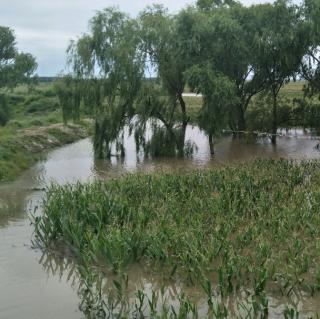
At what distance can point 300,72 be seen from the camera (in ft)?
107

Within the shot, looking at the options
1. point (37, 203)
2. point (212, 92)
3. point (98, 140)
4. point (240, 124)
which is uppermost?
point (212, 92)

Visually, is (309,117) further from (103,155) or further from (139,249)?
(139,249)

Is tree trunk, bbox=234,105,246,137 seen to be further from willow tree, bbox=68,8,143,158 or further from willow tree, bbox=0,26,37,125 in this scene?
willow tree, bbox=0,26,37,125

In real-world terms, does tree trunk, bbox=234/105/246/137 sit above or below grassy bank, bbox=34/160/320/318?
above

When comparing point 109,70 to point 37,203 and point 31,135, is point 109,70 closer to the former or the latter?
point 31,135

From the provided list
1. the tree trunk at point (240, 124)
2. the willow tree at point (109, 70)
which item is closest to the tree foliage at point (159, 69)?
the willow tree at point (109, 70)

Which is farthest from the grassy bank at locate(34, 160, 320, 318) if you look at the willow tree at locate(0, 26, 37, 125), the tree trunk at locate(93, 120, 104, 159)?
the willow tree at locate(0, 26, 37, 125)

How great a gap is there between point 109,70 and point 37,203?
11.5 meters

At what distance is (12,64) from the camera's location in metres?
52.6

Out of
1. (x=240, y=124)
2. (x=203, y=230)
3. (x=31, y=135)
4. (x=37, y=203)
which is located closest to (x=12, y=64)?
(x=31, y=135)

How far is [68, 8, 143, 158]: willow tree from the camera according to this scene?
26.0 metres

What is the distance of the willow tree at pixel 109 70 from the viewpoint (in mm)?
25953

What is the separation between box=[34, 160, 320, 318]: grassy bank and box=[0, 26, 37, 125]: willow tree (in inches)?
1561

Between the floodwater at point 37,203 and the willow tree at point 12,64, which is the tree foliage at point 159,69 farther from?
the willow tree at point 12,64
